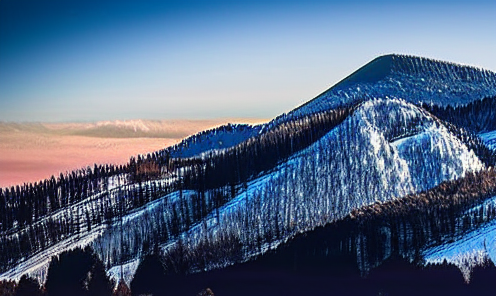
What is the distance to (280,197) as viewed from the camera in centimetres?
2389

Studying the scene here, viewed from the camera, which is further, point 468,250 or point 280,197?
point 280,197

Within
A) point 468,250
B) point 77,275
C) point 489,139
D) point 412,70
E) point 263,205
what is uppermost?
point 412,70

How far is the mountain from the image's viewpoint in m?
21.2

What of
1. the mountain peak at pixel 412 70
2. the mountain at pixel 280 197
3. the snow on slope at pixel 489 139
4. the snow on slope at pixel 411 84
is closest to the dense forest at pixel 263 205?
the mountain at pixel 280 197

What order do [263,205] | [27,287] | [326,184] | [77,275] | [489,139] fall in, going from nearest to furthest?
[27,287], [77,275], [263,205], [326,184], [489,139]

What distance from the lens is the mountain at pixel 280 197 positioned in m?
21.2

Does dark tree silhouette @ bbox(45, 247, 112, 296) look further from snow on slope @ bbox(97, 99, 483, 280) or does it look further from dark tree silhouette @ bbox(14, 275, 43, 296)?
snow on slope @ bbox(97, 99, 483, 280)

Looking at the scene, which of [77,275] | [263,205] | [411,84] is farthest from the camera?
[411,84]

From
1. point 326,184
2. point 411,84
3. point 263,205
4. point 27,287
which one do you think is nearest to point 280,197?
point 263,205

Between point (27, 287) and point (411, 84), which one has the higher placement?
point (411, 84)

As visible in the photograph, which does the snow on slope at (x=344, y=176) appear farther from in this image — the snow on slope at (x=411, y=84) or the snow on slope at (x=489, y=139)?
the snow on slope at (x=411, y=84)

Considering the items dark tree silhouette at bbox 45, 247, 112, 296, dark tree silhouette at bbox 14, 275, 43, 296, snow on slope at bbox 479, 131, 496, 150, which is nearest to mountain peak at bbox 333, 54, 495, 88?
snow on slope at bbox 479, 131, 496, 150

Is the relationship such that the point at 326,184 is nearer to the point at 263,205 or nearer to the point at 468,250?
the point at 263,205

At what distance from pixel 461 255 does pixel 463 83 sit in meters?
13.6
